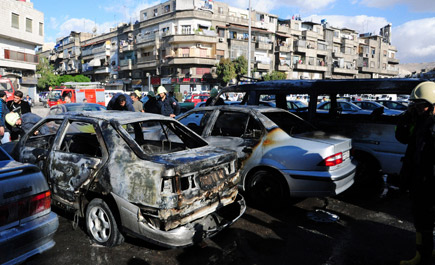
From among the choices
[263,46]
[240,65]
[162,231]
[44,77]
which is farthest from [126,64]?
[162,231]

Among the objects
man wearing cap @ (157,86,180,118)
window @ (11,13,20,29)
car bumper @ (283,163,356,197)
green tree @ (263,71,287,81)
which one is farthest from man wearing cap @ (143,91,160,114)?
green tree @ (263,71,287,81)

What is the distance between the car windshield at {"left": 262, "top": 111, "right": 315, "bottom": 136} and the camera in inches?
192

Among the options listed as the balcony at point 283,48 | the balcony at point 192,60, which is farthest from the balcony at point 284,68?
the balcony at point 192,60

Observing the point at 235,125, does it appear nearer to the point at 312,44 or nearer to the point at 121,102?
the point at 121,102

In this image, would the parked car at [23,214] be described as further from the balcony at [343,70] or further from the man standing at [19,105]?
the balcony at [343,70]

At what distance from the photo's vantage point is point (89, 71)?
63656 millimetres

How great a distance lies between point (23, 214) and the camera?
248 centimetres

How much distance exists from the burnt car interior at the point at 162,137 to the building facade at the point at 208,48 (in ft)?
132

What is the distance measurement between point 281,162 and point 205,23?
1774 inches

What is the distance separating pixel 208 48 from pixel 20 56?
2519 centimetres

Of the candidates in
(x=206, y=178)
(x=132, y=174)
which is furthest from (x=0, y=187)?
(x=206, y=178)

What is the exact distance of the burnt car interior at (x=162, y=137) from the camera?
4195 millimetres

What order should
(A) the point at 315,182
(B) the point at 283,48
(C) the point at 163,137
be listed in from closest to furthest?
1. (A) the point at 315,182
2. (C) the point at 163,137
3. (B) the point at 283,48

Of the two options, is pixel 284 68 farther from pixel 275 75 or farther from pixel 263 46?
pixel 263 46
